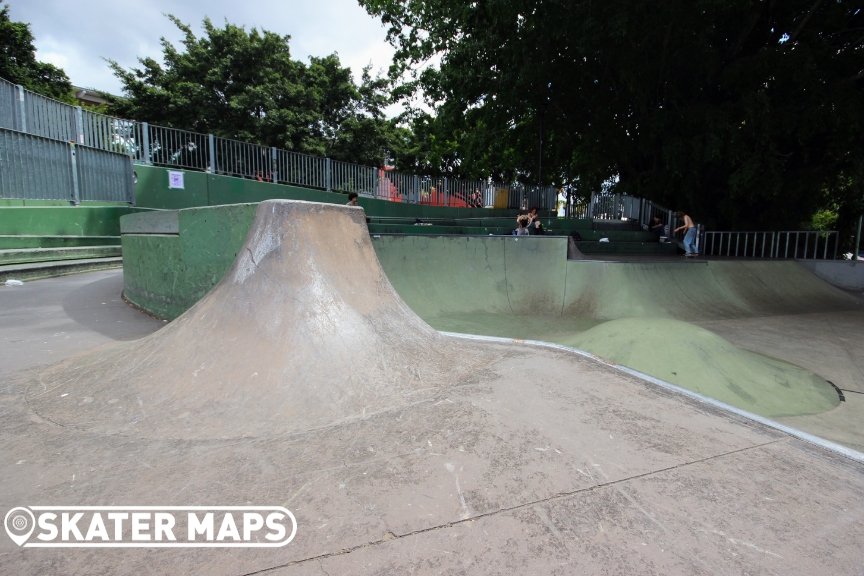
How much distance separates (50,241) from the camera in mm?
9891

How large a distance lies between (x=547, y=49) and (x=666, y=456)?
13202 millimetres

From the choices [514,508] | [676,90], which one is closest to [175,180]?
[514,508]

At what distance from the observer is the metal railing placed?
13.4 m

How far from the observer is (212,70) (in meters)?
24.0

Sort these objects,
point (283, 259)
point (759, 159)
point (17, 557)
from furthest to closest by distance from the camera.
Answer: point (759, 159) < point (283, 259) < point (17, 557)

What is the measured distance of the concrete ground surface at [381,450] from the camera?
4.68 feet

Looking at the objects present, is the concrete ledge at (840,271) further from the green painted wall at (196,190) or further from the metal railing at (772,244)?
the green painted wall at (196,190)

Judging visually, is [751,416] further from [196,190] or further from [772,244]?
[772,244]

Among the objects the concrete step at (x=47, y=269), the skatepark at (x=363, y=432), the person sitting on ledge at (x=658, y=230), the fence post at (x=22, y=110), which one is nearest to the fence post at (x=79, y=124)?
the fence post at (x=22, y=110)

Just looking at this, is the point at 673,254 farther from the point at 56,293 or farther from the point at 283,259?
the point at 56,293

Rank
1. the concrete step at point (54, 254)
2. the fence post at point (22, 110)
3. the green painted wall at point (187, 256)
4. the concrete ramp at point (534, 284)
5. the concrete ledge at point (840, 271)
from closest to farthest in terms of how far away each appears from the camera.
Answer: the green painted wall at point (187, 256)
the concrete ramp at point (534, 284)
the concrete step at point (54, 254)
the fence post at point (22, 110)
the concrete ledge at point (840, 271)

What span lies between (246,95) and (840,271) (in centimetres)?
2595

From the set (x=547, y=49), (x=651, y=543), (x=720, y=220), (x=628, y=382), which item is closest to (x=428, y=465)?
(x=651, y=543)

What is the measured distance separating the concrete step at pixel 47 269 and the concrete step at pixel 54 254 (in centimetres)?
25
